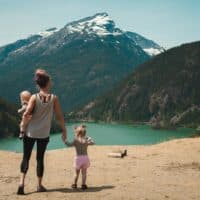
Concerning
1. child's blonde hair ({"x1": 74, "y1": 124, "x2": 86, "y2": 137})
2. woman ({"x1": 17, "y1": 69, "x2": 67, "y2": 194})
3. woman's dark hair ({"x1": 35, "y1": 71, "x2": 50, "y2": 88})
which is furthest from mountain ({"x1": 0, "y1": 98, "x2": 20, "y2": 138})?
woman's dark hair ({"x1": 35, "y1": 71, "x2": 50, "y2": 88})

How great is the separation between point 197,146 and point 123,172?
728 cm

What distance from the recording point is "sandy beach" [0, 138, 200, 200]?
35.6ft

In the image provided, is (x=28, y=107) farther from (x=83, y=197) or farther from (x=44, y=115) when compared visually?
(x=83, y=197)

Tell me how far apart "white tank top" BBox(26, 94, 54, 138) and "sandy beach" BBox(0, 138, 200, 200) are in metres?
1.32

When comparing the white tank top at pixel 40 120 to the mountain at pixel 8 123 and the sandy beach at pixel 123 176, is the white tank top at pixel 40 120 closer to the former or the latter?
the sandy beach at pixel 123 176

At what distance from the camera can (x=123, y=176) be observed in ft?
45.2

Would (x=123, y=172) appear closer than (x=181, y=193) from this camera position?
No

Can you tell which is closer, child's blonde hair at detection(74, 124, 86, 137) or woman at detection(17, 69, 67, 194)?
woman at detection(17, 69, 67, 194)

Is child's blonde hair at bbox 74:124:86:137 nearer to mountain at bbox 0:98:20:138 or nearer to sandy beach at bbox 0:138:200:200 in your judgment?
sandy beach at bbox 0:138:200:200

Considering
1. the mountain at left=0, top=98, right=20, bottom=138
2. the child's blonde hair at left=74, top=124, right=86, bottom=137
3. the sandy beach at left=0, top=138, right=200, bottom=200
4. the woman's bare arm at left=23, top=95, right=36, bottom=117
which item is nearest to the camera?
the woman's bare arm at left=23, top=95, right=36, bottom=117

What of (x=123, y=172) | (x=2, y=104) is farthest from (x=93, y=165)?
(x=2, y=104)

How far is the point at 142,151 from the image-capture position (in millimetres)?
21641

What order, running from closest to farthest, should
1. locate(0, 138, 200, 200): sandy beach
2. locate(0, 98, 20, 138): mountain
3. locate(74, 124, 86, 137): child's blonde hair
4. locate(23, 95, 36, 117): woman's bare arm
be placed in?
locate(23, 95, 36, 117): woman's bare arm → locate(0, 138, 200, 200): sandy beach → locate(74, 124, 86, 137): child's blonde hair → locate(0, 98, 20, 138): mountain

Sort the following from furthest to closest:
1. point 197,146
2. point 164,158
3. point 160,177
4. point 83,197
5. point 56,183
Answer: point 197,146 → point 164,158 → point 160,177 → point 56,183 → point 83,197
